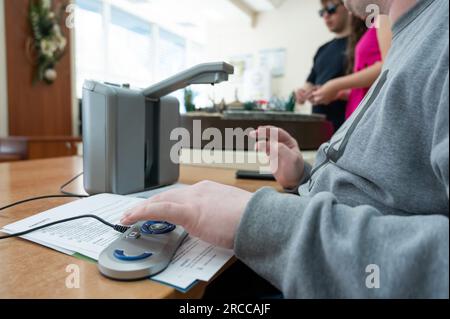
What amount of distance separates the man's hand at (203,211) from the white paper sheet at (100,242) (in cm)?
2

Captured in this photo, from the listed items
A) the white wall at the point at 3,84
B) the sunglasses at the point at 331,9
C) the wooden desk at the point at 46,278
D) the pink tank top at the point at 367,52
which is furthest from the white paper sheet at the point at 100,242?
the white wall at the point at 3,84

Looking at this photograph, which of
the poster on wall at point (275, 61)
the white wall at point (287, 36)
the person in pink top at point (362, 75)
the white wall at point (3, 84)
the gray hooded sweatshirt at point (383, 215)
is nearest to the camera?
the gray hooded sweatshirt at point (383, 215)

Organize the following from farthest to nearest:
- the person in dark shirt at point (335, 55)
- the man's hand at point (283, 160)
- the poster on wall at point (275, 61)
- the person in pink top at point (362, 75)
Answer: the poster on wall at point (275, 61) < the person in dark shirt at point (335, 55) < the person in pink top at point (362, 75) < the man's hand at point (283, 160)

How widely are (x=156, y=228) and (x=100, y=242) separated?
6cm

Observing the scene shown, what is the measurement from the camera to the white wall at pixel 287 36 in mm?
3811

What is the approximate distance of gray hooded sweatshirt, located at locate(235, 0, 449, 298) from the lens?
257mm

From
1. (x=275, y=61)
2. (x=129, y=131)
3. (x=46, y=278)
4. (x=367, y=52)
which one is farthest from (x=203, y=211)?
(x=275, y=61)

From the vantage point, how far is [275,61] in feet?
13.2

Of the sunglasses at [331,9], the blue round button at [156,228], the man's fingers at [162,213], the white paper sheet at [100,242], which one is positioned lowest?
the white paper sheet at [100,242]

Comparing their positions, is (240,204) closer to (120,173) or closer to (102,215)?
(102,215)

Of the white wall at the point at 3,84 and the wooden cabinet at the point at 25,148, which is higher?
the white wall at the point at 3,84

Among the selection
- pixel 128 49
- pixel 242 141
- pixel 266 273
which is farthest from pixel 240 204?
pixel 128 49

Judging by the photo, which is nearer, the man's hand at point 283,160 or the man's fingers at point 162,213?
the man's fingers at point 162,213

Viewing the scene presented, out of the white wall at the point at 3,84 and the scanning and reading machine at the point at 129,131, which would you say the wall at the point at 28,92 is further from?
the scanning and reading machine at the point at 129,131
